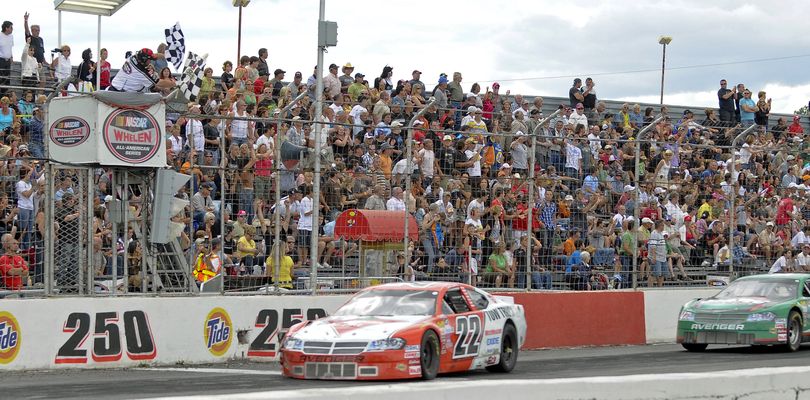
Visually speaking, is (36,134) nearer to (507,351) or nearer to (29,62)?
(507,351)

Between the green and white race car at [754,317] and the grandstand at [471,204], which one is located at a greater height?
the grandstand at [471,204]

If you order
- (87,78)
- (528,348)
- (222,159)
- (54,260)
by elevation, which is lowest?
(528,348)

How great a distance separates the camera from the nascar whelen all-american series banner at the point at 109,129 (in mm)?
15391

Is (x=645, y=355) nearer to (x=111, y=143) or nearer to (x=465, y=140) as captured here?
(x=465, y=140)

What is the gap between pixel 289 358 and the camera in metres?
13.5

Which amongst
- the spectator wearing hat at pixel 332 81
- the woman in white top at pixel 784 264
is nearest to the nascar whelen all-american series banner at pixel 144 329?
the spectator wearing hat at pixel 332 81

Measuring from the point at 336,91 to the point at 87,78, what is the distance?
17.6 ft

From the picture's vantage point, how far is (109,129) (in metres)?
15.7

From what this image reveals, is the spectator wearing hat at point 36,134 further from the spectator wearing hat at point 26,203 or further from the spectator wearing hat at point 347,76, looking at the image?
the spectator wearing hat at point 347,76

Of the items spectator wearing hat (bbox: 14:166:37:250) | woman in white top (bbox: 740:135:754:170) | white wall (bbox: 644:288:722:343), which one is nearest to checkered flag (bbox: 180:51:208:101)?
spectator wearing hat (bbox: 14:166:37:250)

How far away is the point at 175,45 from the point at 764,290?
489 inches

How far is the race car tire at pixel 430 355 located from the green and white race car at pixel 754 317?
669 cm

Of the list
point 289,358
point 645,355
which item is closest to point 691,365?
point 645,355

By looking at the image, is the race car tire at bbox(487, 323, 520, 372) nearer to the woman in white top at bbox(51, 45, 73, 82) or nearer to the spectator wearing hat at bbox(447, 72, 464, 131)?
the woman in white top at bbox(51, 45, 73, 82)
